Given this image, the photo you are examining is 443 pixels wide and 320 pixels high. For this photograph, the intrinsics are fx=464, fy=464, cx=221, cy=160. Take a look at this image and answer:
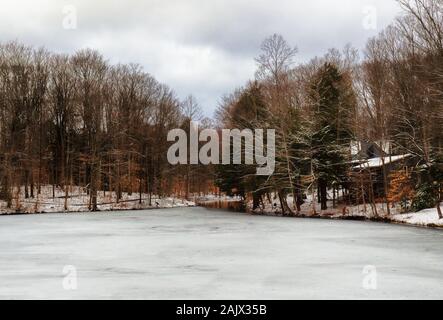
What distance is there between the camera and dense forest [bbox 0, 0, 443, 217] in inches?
1216

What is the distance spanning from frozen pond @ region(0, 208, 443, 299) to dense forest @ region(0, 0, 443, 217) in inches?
520

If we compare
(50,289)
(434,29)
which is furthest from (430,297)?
(434,29)

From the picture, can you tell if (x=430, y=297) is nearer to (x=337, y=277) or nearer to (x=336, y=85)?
(x=337, y=277)

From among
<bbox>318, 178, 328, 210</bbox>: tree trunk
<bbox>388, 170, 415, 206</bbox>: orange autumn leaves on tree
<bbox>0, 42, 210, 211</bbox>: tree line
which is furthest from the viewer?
<bbox>0, 42, 210, 211</bbox>: tree line

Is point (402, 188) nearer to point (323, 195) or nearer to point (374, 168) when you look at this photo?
point (323, 195)

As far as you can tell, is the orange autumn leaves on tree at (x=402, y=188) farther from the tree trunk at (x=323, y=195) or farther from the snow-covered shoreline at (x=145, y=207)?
the tree trunk at (x=323, y=195)

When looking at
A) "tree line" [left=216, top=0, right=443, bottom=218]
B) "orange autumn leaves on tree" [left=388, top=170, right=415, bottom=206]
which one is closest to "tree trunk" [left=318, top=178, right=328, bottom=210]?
"tree line" [left=216, top=0, right=443, bottom=218]

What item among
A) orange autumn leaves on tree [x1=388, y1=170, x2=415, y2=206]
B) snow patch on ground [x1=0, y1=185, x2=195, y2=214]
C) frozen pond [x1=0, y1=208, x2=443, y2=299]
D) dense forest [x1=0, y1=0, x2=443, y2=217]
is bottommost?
frozen pond [x1=0, y1=208, x2=443, y2=299]

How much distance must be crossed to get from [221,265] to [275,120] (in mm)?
28647

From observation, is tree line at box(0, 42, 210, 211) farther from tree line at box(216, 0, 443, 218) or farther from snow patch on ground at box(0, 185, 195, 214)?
tree line at box(216, 0, 443, 218)

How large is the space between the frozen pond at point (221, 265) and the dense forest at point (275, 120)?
43.3ft

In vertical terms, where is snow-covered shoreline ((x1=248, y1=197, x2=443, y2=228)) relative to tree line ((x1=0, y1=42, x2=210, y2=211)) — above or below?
below

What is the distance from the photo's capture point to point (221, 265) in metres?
12.4
